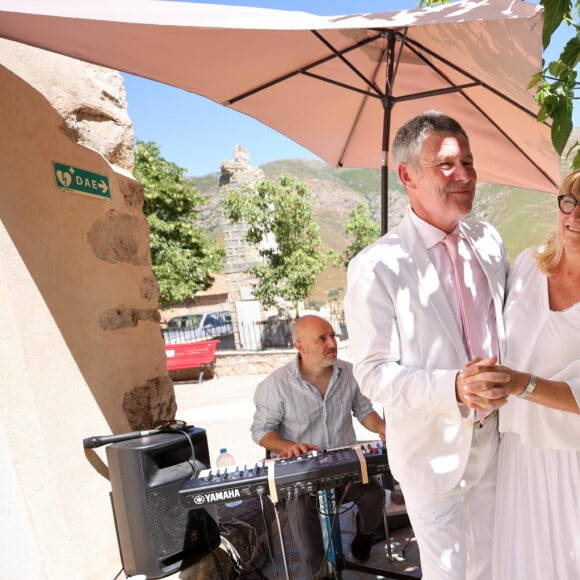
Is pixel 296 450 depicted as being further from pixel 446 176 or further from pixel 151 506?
pixel 446 176

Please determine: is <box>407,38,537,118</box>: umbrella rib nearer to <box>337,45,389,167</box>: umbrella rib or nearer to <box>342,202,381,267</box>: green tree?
<box>337,45,389,167</box>: umbrella rib

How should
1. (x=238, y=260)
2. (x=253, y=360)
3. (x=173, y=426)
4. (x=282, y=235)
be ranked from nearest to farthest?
(x=173, y=426) < (x=253, y=360) < (x=282, y=235) < (x=238, y=260)

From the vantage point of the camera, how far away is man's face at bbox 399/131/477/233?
1553 mm

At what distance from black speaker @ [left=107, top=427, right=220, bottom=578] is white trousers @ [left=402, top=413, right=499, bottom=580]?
1.10m

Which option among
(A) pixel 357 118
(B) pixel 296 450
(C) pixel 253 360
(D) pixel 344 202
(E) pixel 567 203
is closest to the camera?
(E) pixel 567 203

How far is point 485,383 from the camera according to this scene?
124 cm

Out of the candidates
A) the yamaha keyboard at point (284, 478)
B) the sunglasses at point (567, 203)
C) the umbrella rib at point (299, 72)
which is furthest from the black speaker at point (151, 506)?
the umbrella rib at point (299, 72)

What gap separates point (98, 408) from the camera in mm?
2395

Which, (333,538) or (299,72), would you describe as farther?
(299,72)

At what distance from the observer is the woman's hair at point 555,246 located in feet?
4.87

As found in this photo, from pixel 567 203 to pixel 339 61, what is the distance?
1792mm

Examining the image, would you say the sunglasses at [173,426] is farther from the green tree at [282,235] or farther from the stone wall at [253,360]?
the green tree at [282,235]

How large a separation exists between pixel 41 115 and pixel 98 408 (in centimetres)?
138

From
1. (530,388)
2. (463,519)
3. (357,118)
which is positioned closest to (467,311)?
(530,388)
